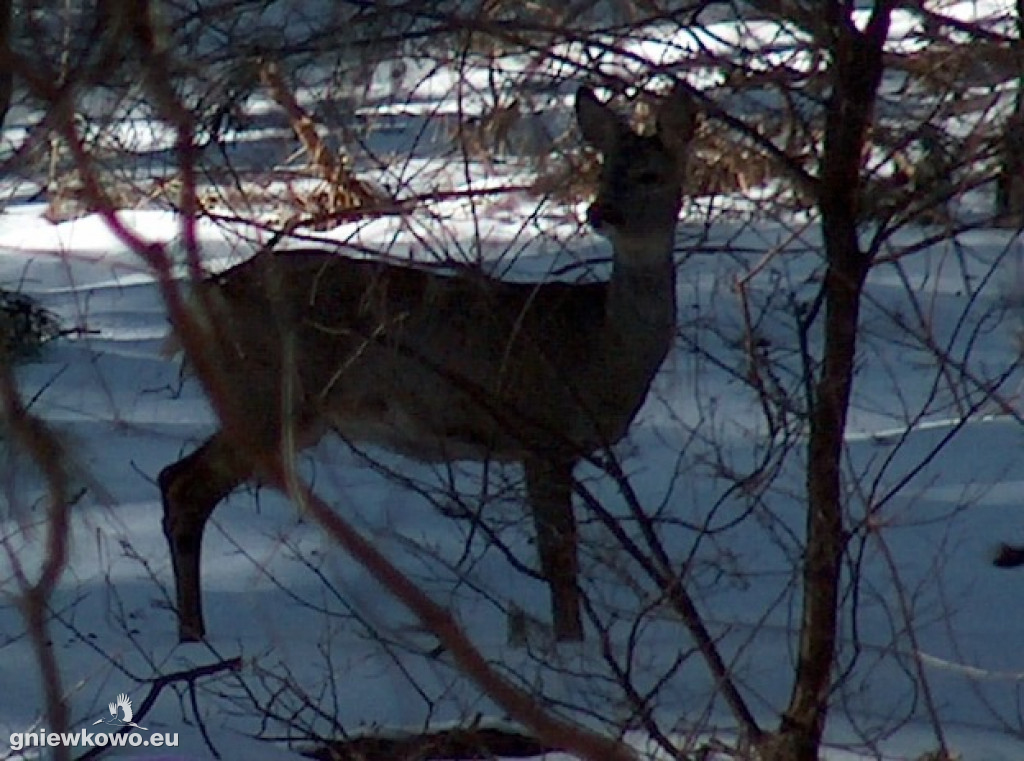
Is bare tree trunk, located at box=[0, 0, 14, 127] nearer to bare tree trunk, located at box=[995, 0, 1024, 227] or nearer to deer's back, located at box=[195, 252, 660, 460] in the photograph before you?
bare tree trunk, located at box=[995, 0, 1024, 227]

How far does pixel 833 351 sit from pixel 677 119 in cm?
68

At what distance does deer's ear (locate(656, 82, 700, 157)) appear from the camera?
372cm

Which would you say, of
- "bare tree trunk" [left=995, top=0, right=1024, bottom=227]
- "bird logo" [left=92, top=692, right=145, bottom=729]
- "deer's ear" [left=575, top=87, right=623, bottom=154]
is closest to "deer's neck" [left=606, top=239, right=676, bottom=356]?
"deer's ear" [left=575, top=87, right=623, bottom=154]

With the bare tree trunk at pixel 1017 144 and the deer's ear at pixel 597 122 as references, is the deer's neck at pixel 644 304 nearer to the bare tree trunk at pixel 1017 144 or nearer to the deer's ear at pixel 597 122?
the deer's ear at pixel 597 122

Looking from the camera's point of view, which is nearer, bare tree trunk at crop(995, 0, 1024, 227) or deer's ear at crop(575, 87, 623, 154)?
bare tree trunk at crop(995, 0, 1024, 227)

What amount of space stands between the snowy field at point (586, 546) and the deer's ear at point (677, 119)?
10cm

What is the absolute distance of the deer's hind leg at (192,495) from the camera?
21.0 feet

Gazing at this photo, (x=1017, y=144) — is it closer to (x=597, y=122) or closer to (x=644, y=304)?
(x=597, y=122)

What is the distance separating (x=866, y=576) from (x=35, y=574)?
91.9 inches

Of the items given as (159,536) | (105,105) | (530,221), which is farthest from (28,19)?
(159,536)

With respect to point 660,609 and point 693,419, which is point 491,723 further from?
point 693,419

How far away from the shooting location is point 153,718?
4.38 metres

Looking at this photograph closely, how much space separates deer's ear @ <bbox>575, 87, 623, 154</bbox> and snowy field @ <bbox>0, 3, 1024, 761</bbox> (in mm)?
290

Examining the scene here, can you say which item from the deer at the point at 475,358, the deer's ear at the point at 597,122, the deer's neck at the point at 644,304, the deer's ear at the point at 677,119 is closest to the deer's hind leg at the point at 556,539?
the deer at the point at 475,358
